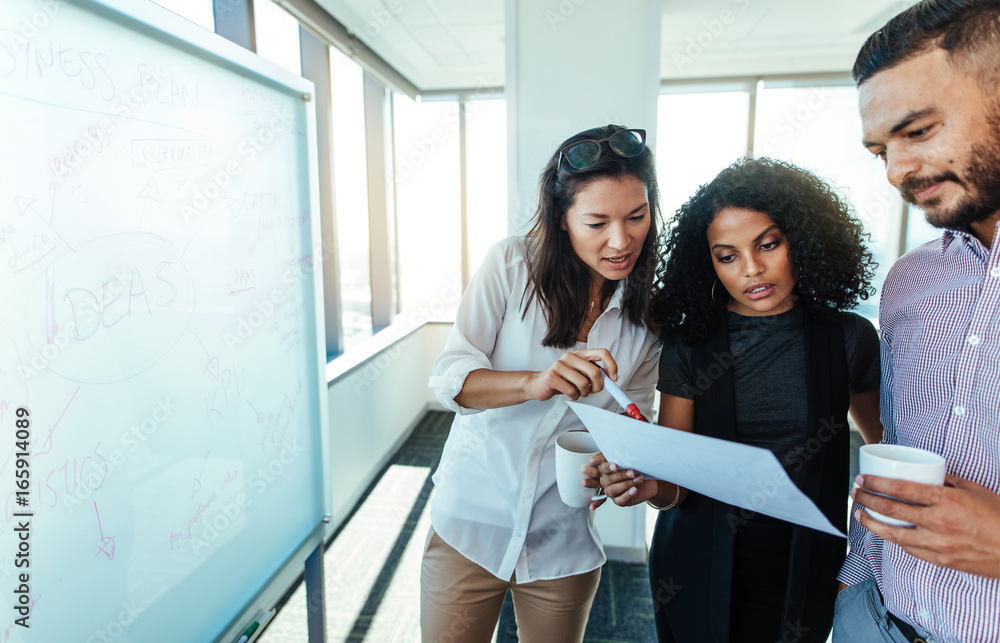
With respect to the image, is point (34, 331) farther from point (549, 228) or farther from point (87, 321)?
point (549, 228)

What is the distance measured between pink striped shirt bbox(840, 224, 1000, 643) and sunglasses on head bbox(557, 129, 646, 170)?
20.1 inches

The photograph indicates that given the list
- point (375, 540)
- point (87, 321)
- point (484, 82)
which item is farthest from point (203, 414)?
point (484, 82)

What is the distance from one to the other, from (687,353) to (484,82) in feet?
12.5

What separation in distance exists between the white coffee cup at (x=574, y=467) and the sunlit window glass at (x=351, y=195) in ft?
8.19

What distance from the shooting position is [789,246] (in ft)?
3.12

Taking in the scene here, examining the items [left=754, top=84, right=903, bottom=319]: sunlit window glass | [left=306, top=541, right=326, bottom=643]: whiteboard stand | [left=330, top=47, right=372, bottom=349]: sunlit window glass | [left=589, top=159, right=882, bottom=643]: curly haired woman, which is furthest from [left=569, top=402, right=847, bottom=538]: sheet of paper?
[left=754, top=84, right=903, bottom=319]: sunlit window glass

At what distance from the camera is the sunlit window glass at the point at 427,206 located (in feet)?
14.3

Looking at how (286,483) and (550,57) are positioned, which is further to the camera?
(550,57)

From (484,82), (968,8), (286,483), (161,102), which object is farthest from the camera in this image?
(484,82)

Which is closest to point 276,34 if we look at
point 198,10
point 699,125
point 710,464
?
point 198,10

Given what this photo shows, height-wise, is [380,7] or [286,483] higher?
[380,7]

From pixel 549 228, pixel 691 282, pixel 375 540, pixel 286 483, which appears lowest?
pixel 375 540

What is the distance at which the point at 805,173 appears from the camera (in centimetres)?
102

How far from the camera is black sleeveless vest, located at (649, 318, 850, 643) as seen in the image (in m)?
0.89
